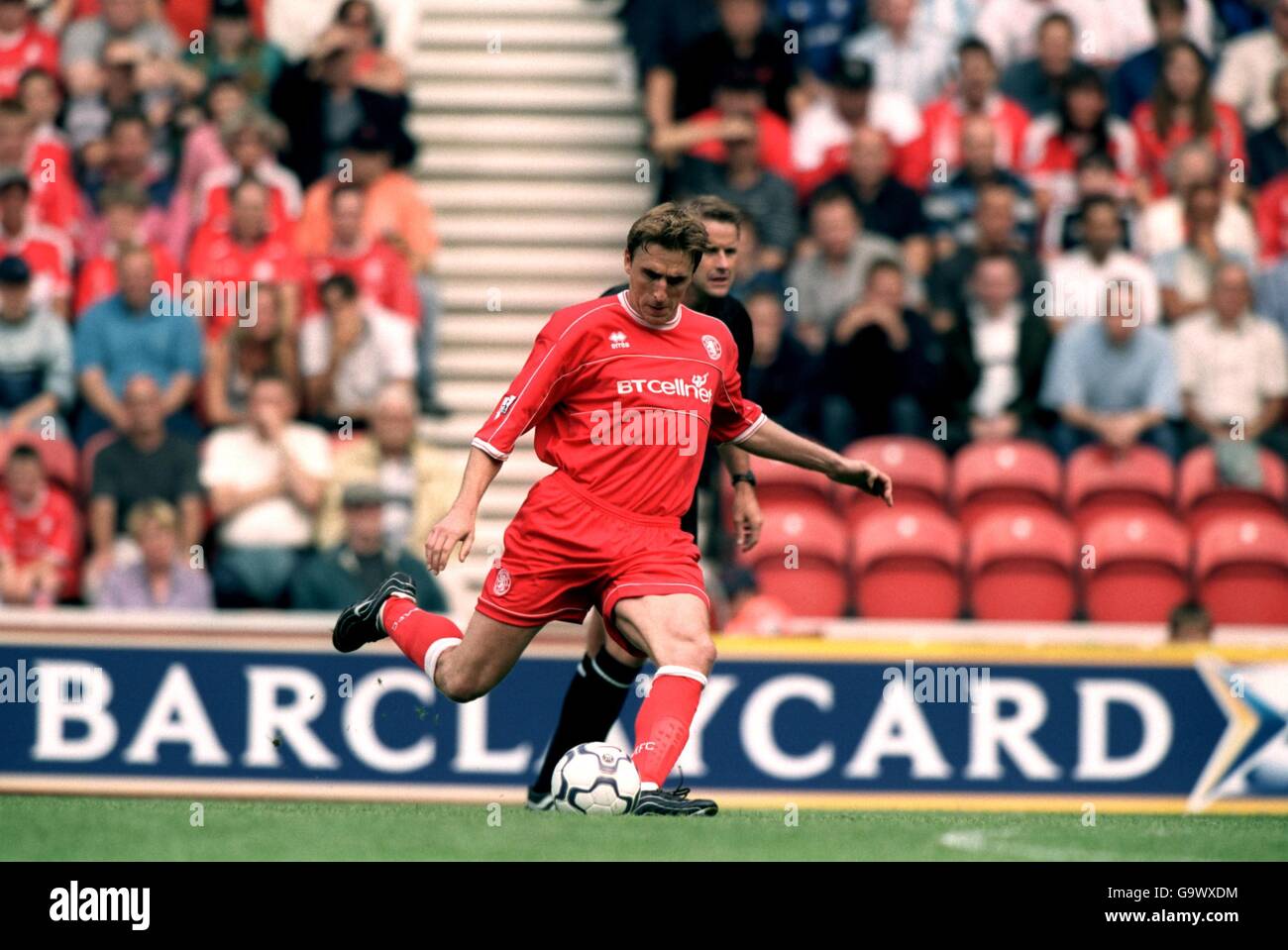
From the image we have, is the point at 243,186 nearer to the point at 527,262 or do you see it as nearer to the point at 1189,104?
the point at 527,262

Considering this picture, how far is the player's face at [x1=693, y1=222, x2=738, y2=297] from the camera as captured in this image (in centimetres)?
743

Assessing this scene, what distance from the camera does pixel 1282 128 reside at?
12.6 m

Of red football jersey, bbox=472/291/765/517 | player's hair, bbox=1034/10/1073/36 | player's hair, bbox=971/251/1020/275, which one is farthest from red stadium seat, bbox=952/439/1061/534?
red football jersey, bbox=472/291/765/517

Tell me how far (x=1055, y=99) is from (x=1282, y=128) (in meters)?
1.35

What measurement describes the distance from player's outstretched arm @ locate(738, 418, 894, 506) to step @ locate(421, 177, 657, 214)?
5477 mm

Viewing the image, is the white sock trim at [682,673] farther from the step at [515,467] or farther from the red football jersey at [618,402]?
the step at [515,467]

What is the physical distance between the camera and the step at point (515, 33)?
1334 cm

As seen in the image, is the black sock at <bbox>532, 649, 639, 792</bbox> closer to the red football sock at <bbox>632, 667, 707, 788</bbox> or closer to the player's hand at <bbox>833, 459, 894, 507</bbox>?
the red football sock at <bbox>632, 667, 707, 788</bbox>

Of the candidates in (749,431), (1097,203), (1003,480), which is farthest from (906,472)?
(749,431)

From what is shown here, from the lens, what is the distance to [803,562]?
10625 mm

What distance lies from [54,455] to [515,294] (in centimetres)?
278

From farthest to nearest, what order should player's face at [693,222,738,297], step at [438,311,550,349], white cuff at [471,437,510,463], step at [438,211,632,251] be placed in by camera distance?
step at [438,211,632,251] → step at [438,311,550,349] → player's face at [693,222,738,297] → white cuff at [471,437,510,463]
